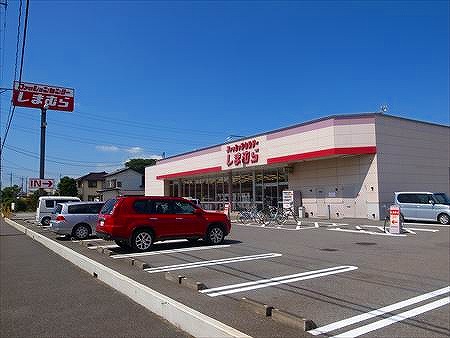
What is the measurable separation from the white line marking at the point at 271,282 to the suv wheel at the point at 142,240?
5998 millimetres

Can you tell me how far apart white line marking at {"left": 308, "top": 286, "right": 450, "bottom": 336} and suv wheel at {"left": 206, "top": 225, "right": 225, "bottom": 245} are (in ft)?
28.5

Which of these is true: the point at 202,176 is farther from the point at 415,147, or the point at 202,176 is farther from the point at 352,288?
the point at 352,288

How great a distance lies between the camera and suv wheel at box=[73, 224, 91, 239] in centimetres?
1920

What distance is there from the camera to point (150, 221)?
14.0 m

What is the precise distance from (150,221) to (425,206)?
16.5 meters

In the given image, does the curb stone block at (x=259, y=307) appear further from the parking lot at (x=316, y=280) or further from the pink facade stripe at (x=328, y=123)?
the pink facade stripe at (x=328, y=123)

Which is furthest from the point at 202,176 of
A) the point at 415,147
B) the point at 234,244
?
the point at 234,244

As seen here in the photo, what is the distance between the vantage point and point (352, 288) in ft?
26.6

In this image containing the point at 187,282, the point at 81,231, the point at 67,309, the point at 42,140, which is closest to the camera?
the point at 67,309

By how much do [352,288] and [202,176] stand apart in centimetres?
3927

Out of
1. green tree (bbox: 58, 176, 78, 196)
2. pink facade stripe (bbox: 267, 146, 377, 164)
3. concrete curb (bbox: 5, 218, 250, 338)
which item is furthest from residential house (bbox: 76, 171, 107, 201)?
concrete curb (bbox: 5, 218, 250, 338)

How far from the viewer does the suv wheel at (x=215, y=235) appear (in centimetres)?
1552

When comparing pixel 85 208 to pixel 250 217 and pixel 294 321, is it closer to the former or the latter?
pixel 250 217

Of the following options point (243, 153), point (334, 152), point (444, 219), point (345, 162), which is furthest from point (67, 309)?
point (243, 153)
